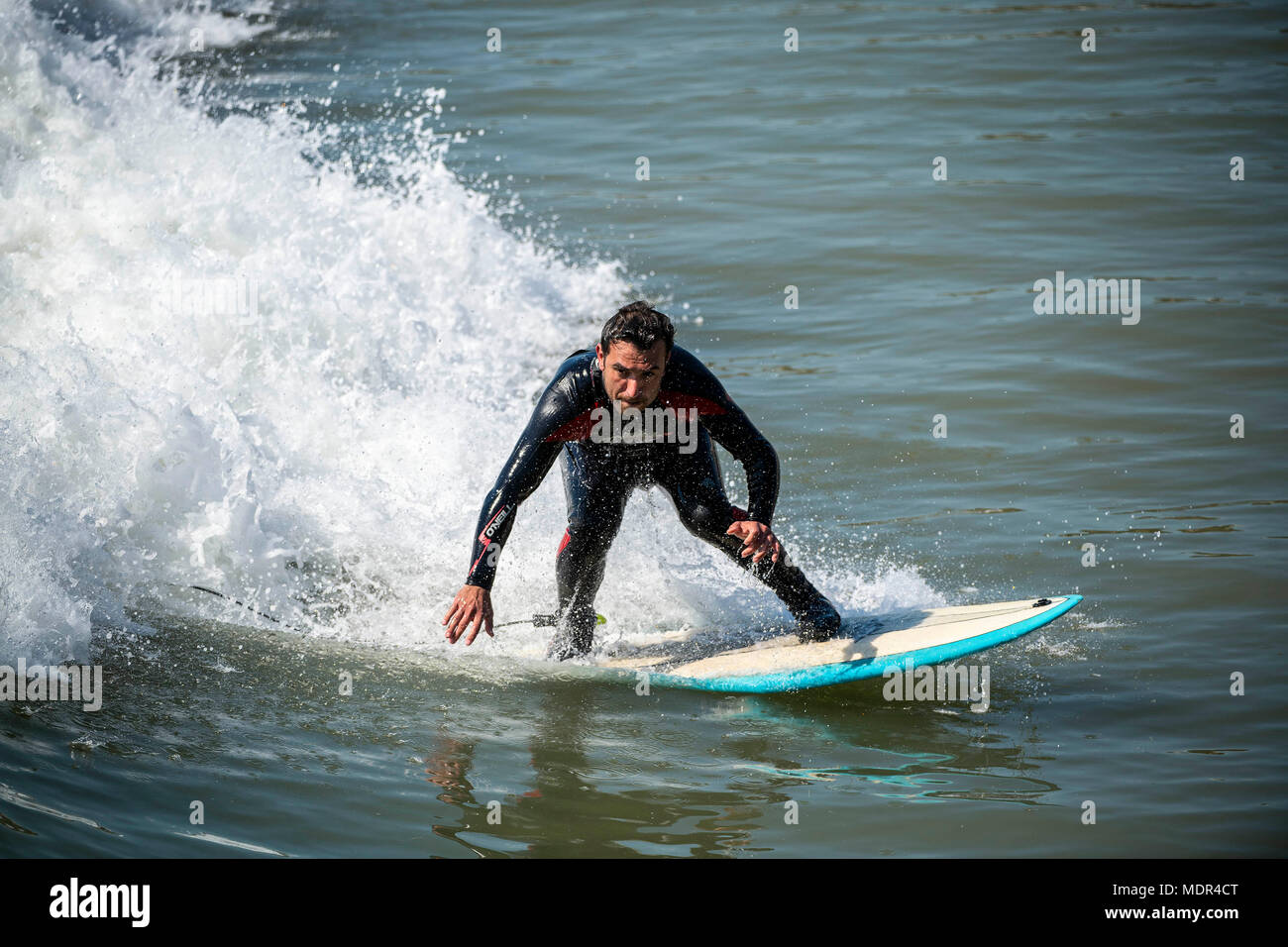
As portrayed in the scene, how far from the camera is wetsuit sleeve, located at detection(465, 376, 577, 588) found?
5.20m

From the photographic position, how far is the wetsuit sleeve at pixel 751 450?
17.7 feet

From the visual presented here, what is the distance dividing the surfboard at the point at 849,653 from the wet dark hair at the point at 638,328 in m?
1.54

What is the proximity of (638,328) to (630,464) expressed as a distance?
0.81 metres

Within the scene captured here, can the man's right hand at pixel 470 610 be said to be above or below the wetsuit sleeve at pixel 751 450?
below

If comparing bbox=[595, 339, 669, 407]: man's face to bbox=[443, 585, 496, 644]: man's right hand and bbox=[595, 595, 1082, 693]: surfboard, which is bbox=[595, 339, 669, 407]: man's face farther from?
bbox=[595, 595, 1082, 693]: surfboard

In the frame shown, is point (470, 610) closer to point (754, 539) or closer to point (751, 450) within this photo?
point (754, 539)

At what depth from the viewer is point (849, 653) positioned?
5.59m

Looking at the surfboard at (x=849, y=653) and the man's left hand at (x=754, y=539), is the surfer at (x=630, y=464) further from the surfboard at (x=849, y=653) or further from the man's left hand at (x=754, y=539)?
the surfboard at (x=849, y=653)

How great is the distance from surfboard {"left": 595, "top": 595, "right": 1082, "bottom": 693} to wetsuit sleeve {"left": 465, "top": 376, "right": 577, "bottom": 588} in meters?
1.03

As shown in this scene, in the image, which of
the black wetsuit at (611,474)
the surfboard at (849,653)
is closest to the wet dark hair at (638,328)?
the black wetsuit at (611,474)

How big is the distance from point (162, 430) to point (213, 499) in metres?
0.45
